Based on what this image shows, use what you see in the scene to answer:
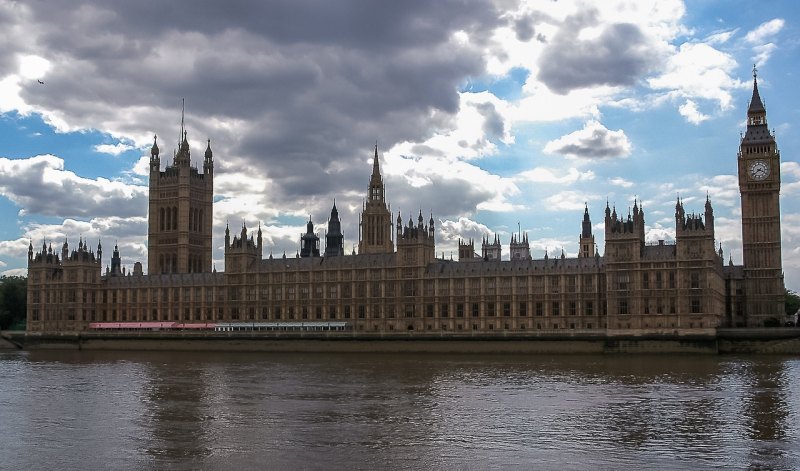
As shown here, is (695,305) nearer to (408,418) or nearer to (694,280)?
(694,280)

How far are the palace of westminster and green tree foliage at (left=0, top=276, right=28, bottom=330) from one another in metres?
15.2

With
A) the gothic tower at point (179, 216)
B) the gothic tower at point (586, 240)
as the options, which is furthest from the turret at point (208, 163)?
the gothic tower at point (586, 240)

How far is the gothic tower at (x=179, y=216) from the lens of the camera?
165625 mm

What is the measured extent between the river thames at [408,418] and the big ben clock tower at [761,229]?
3629 centimetres

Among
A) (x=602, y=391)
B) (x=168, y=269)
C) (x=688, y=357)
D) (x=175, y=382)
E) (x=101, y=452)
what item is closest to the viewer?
(x=101, y=452)

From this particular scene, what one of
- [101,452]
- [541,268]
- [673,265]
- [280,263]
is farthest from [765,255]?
[101,452]

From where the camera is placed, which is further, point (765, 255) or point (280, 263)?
point (280, 263)

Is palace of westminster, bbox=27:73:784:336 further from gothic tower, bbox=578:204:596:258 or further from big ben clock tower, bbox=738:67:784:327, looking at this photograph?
gothic tower, bbox=578:204:596:258

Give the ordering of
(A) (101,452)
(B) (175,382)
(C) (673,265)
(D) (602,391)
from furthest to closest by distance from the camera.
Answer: (C) (673,265) < (B) (175,382) < (D) (602,391) < (A) (101,452)

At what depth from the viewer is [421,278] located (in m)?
120

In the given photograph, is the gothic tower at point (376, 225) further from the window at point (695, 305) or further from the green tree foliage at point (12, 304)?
the window at point (695, 305)

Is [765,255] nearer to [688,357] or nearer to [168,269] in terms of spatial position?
[688,357]

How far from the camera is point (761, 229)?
383ft

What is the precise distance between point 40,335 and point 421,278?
57746 mm
